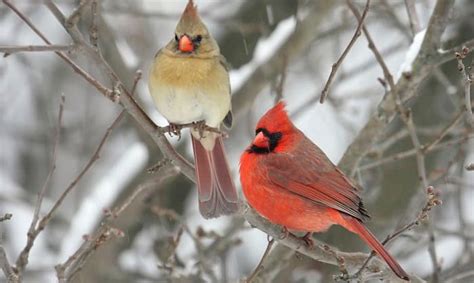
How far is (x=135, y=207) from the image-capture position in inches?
201

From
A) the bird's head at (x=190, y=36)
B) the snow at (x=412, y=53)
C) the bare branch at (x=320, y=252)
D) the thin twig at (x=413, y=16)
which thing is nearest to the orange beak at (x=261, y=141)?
the bird's head at (x=190, y=36)

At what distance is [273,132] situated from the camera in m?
3.59

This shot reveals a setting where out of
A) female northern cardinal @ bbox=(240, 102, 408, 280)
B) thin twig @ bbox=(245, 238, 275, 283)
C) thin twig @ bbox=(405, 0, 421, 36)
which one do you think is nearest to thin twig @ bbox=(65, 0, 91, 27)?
thin twig @ bbox=(245, 238, 275, 283)

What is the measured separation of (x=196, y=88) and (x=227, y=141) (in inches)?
121

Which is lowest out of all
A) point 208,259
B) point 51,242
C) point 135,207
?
point 208,259

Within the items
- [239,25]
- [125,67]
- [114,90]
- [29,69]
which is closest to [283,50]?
[239,25]

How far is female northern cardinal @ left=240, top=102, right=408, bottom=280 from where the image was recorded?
3324 mm

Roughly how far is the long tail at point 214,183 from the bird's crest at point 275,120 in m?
0.23

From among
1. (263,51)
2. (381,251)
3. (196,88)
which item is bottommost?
(381,251)

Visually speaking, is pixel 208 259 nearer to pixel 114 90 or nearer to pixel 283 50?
pixel 283 50

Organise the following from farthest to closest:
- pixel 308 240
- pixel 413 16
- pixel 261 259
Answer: pixel 413 16 < pixel 308 240 < pixel 261 259

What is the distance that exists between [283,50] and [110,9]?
1.20 m

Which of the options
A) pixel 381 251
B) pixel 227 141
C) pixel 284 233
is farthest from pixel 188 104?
pixel 227 141

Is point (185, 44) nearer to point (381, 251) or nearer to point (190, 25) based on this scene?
point (190, 25)
